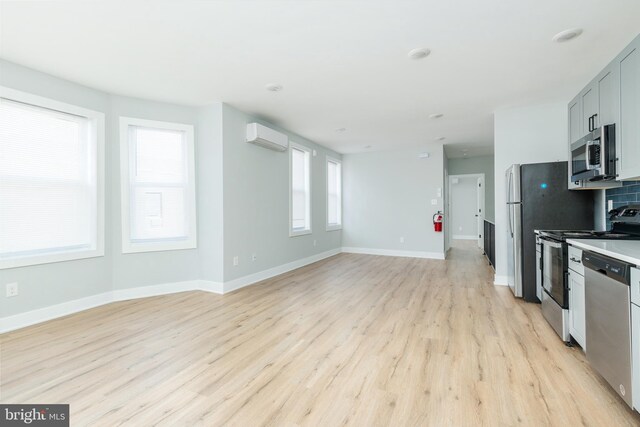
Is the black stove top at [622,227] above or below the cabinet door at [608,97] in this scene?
below

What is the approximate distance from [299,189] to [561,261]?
441cm

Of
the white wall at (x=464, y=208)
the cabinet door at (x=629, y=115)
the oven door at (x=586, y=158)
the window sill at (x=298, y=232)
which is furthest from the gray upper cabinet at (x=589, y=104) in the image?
the white wall at (x=464, y=208)

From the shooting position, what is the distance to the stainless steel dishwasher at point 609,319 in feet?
5.27

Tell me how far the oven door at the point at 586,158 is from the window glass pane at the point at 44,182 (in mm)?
5113

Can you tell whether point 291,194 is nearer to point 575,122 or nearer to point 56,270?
point 56,270

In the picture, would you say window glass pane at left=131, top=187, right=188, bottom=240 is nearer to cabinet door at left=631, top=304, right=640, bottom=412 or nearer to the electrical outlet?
the electrical outlet

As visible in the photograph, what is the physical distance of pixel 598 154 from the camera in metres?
2.45

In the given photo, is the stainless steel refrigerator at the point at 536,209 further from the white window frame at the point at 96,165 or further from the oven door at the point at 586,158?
the white window frame at the point at 96,165

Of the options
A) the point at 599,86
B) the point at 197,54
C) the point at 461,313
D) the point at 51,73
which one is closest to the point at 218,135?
the point at 197,54

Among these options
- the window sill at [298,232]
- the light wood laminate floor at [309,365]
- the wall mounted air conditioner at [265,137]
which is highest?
the wall mounted air conditioner at [265,137]

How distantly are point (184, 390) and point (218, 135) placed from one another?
10.4 feet

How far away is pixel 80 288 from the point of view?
3.39 m

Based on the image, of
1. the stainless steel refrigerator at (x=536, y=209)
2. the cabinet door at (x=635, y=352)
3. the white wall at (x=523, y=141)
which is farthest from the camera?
the white wall at (x=523, y=141)

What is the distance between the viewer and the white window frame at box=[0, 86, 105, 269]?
2.89 m
